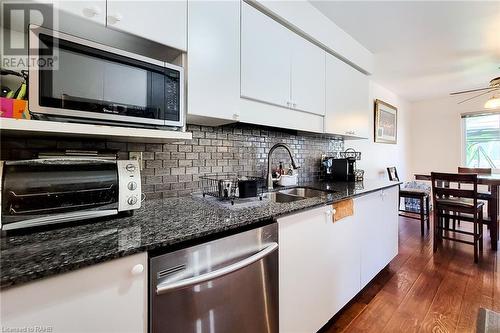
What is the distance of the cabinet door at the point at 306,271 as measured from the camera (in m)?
1.15

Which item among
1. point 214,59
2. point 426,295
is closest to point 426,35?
point 214,59

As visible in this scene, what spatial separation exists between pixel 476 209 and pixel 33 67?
3.76 metres

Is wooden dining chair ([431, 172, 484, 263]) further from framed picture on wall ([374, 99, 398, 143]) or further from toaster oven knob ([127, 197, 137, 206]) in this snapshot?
toaster oven knob ([127, 197, 137, 206])

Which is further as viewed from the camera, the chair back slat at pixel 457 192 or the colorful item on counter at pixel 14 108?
the chair back slat at pixel 457 192

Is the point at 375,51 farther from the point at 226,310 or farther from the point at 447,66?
the point at 226,310

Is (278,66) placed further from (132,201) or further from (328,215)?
(132,201)

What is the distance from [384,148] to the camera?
4.02 metres

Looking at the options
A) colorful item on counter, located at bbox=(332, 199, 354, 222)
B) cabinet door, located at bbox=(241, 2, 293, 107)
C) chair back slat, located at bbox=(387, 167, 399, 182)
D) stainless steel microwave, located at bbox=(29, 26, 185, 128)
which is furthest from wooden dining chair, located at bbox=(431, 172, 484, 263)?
stainless steel microwave, located at bbox=(29, 26, 185, 128)

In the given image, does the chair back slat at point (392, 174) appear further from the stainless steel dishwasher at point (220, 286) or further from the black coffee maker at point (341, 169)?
the stainless steel dishwasher at point (220, 286)

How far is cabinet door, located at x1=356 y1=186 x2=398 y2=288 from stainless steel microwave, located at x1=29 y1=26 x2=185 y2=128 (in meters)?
1.50

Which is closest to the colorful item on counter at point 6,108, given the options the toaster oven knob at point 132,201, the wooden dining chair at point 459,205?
the toaster oven knob at point 132,201

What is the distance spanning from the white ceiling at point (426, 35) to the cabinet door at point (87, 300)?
2.14m

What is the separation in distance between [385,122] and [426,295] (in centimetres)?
296

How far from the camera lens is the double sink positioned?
1692 millimetres
